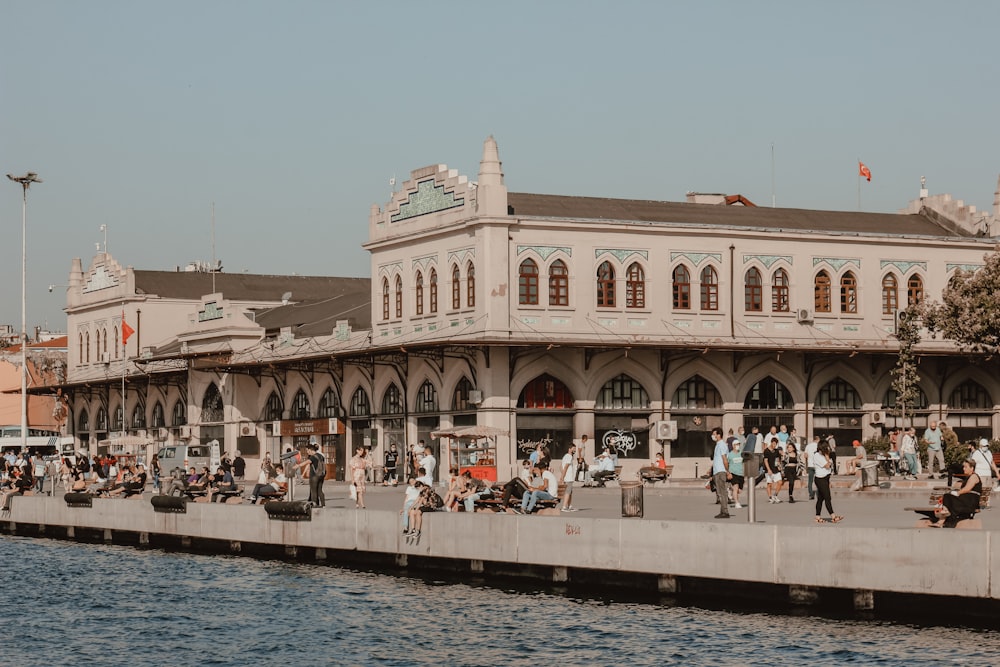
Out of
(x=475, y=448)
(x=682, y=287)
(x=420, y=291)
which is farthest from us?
(x=420, y=291)

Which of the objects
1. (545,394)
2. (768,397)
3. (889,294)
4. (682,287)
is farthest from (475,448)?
(889,294)

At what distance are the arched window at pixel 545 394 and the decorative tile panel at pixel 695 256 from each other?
6429 mm

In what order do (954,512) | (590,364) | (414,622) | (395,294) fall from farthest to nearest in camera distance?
(395,294) < (590,364) < (414,622) < (954,512)

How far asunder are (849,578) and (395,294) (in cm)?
3861

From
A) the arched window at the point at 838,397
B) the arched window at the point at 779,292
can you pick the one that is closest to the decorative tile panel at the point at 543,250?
the arched window at the point at 779,292

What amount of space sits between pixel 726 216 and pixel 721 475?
30.4 meters

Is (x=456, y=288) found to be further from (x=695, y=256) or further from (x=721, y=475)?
(x=721, y=475)

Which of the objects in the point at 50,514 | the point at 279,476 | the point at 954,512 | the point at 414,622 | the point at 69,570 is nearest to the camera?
the point at 954,512

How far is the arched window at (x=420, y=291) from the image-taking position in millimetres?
64188

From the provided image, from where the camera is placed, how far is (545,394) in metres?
61.1

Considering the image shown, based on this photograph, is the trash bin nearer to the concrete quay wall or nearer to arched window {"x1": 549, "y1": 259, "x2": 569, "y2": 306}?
the concrete quay wall

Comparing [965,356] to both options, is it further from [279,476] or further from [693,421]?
[279,476]

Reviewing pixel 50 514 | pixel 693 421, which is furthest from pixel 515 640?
pixel 693 421

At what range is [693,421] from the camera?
63.2m
